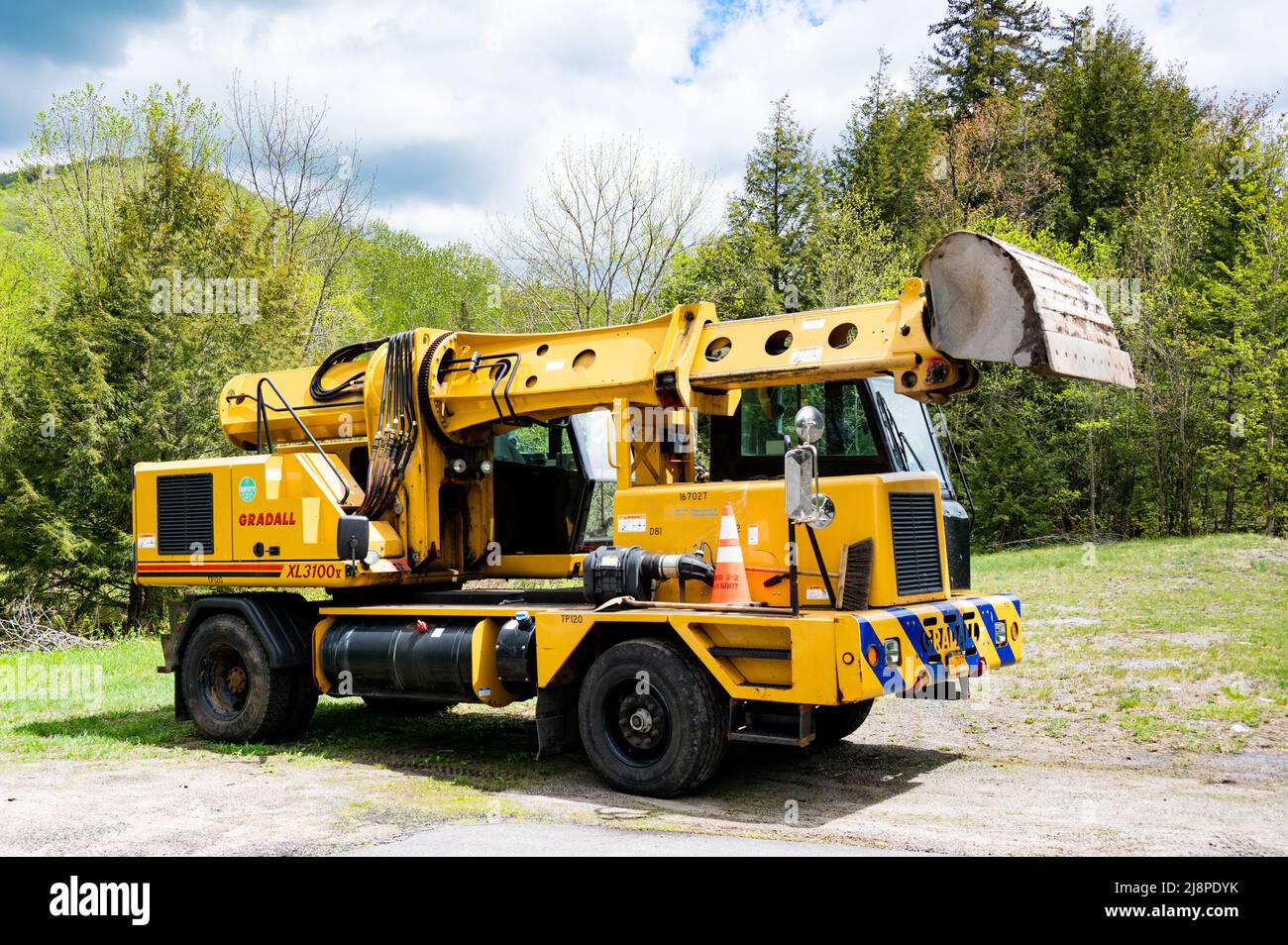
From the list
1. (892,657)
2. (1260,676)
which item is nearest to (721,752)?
(892,657)

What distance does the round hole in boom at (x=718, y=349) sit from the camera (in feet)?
28.0

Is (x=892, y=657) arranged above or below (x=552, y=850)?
above

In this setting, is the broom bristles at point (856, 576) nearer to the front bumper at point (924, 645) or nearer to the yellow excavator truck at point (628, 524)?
the yellow excavator truck at point (628, 524)

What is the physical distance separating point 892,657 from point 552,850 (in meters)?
2.53

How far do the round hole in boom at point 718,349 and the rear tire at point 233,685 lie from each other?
16.0 ft

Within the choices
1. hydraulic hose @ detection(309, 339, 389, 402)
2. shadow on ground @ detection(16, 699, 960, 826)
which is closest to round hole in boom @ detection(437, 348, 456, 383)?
hydraulic hose @ detection(309, 339, 389, 402)

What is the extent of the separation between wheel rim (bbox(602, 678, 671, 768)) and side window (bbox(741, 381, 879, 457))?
6.64 feet

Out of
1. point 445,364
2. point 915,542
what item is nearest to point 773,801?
point 915,542

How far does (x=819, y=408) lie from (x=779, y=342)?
0.59 m

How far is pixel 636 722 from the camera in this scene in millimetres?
7684

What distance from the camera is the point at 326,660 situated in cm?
988

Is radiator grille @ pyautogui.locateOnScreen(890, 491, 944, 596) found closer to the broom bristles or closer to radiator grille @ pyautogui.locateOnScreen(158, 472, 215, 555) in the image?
the broom bristles
